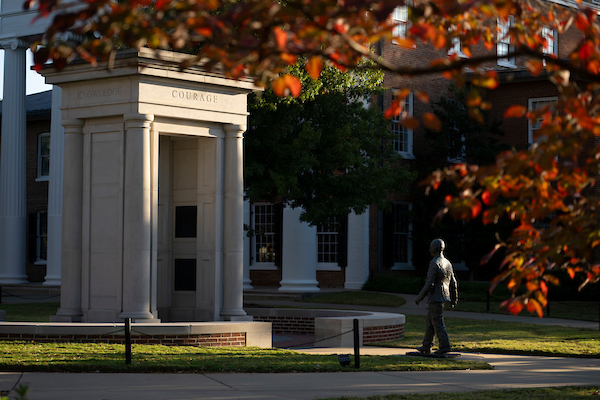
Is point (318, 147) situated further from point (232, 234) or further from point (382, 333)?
point (382, 333)

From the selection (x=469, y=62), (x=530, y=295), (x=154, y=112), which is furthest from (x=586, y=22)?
(x=154, y=112)

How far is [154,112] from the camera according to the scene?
48.8 feet

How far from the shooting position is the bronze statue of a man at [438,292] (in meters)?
13.3

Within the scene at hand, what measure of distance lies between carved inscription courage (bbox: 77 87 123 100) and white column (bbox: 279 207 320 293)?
17.1 m

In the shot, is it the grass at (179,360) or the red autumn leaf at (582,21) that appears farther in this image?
the grass at (179,360)

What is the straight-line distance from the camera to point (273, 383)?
10211 millimetres

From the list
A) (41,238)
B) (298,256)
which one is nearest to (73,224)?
(298,256)

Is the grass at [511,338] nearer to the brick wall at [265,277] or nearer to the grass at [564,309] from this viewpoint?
the grass at [564,309]

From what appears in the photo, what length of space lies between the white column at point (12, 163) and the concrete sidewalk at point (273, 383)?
25.7 metres

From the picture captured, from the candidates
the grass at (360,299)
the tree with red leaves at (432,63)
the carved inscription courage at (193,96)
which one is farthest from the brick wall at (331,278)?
the tree with red leaves at (432,63)

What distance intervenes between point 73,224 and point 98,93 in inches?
98.8

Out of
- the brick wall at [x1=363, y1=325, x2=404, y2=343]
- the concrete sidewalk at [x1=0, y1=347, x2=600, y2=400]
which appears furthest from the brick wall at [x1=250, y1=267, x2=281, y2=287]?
the concrete sidewalk at [x1=0, y1=347, x2=600, y2=400]

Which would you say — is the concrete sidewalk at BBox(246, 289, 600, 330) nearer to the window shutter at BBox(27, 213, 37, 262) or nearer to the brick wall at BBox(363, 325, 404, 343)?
the brick wall at BBox(363, 325, 404, 343)

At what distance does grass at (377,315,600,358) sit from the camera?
15.5 metres
